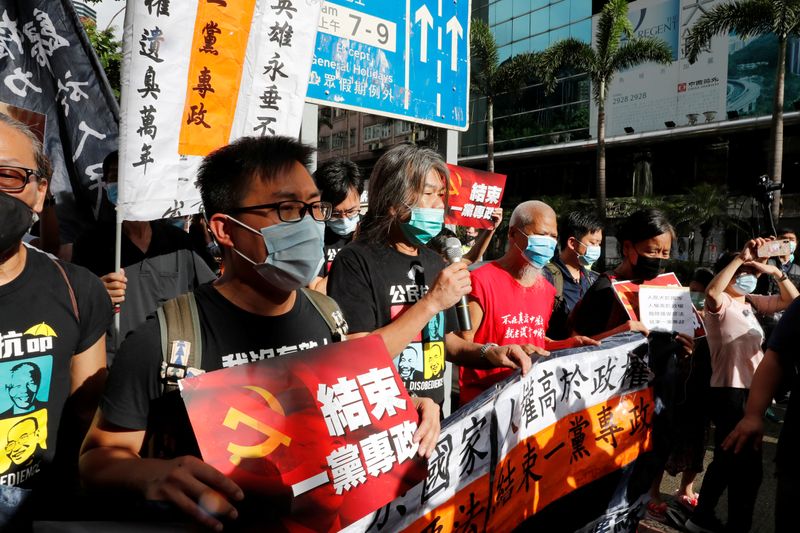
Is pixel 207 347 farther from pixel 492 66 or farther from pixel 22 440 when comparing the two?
pixel 492 66

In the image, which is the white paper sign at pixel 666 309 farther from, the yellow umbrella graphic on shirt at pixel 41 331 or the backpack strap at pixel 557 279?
the yellow umbrella graphic on shirt at pixel 41 331

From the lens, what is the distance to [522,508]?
2.35m

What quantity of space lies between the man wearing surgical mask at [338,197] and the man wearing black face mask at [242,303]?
2.08 metres

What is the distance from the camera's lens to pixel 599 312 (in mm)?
3369

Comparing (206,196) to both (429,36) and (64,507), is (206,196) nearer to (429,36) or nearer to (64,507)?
(64,507)

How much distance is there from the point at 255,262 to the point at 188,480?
2.07ft

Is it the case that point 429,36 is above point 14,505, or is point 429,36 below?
above

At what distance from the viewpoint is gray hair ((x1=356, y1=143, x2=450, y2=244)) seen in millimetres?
2529

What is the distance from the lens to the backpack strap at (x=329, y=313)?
1.77 metres

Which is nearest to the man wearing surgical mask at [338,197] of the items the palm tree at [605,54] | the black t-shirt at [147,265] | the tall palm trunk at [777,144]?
the black t-shirt at [147,265]

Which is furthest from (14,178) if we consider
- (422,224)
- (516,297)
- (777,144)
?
(777,144)

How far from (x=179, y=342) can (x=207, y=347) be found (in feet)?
0.28

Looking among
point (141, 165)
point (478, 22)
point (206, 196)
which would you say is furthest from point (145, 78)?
point (478, 22)

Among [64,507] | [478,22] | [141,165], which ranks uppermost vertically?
[478,22]
